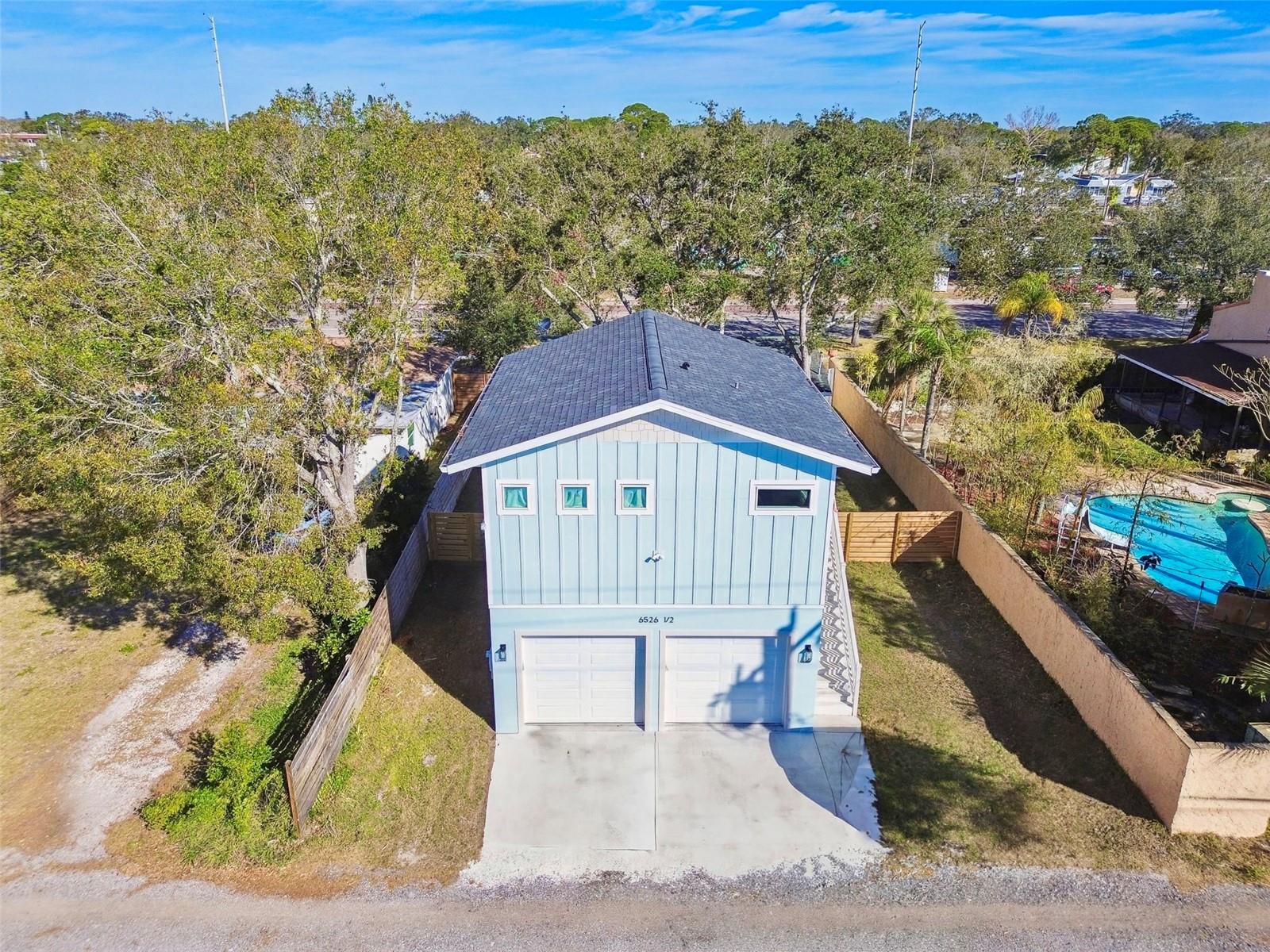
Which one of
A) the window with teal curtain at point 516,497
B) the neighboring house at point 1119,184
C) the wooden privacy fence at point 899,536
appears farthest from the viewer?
the neighboring house at point 1119,184

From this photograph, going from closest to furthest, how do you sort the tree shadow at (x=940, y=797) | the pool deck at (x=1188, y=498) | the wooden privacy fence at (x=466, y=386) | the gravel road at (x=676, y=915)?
the gravel road at (x=676, y=915) → the tree shadow at (x=940, y=797) → the pool deck at (x=1188, y=498) → the wooden privacy fence at (x=466, y=386)

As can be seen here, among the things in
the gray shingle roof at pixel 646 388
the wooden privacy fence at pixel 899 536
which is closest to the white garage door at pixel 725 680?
the gray shingle roof at pixel 646 388

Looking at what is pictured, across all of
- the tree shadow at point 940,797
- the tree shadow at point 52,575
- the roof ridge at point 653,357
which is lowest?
the tree shadow at point 940,797

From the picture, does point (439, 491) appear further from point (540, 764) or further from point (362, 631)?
point (540, 764)

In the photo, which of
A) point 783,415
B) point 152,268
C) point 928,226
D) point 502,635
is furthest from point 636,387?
point 928,226

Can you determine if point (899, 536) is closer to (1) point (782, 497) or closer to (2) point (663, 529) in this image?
(1) point (782, 497)

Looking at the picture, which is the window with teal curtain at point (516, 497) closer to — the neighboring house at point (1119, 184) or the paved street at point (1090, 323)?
the paved street at point (1090, 323)

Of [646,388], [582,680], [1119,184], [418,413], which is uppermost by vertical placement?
[1119,184]

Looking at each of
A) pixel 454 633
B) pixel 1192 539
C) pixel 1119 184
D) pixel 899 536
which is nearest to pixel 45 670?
pixel 454 633
